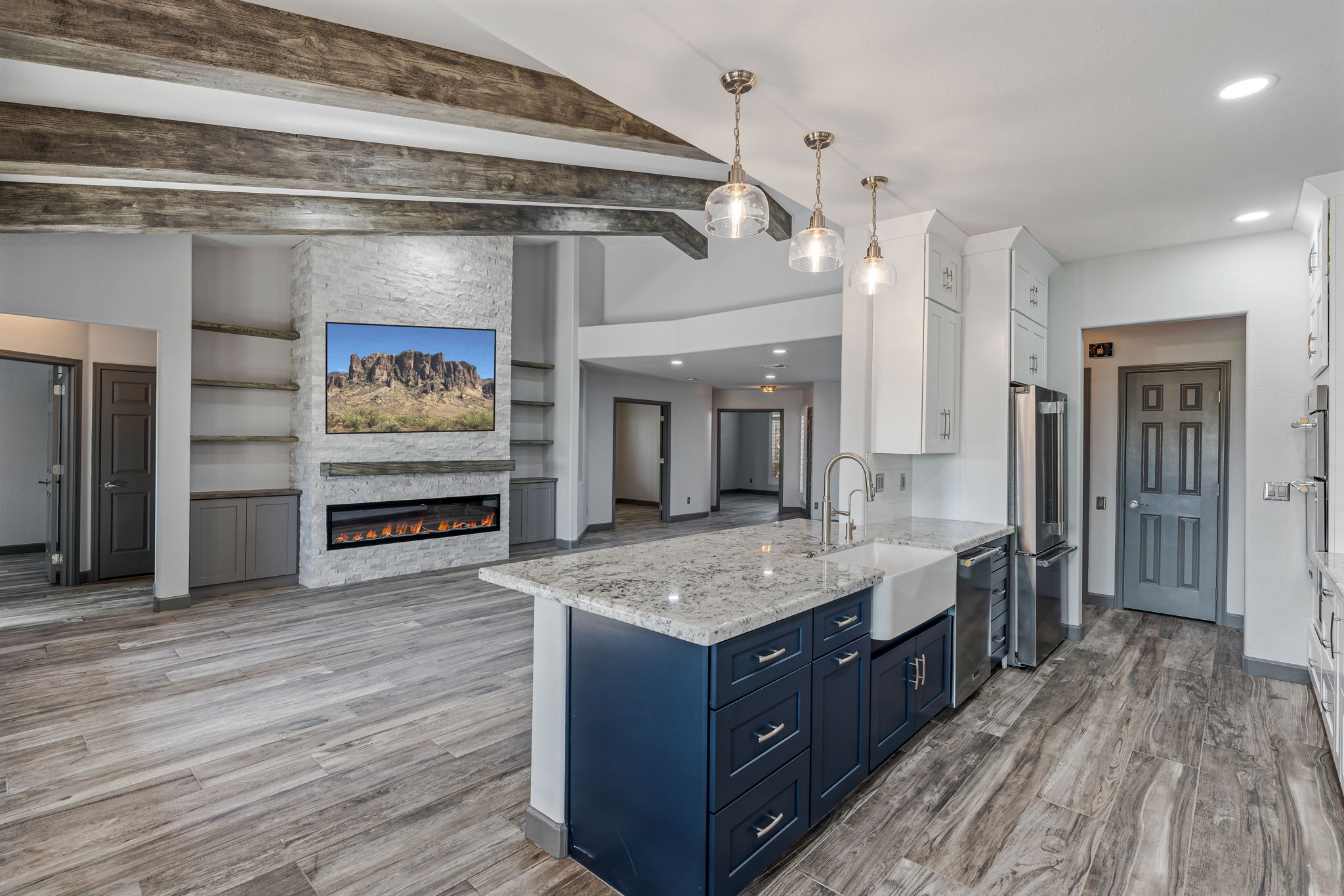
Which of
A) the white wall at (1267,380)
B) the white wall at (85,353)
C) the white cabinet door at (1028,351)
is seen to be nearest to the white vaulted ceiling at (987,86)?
the white wall at (1267,380)

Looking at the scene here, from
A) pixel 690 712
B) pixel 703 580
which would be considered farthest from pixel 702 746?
pixel 703 580

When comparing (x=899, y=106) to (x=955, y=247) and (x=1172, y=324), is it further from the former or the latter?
(x=1172, y=324)

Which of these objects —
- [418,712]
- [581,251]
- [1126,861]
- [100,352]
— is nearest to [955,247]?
[1126,861]

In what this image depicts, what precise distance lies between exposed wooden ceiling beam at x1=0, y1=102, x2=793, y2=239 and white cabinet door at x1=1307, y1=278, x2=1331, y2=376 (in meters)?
4.19

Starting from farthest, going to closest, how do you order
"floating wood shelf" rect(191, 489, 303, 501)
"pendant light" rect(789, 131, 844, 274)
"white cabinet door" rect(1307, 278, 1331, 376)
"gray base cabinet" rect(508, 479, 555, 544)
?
"gray base cabinet" rect(508, 479, 555, 544), "floating wood shelf" rect(191, 489, 303, 501), "white cabinet door" rect(1307, 278, 1331, 376), "pendant light" rect(789, 131, 844, 274)

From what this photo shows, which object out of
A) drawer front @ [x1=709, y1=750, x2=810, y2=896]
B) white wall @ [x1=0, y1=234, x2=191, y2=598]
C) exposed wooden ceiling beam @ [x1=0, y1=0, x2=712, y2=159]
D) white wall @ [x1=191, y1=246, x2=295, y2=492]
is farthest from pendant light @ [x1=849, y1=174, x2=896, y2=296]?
white wall @ [x1=191, y1=246, x2=295, y2=492]

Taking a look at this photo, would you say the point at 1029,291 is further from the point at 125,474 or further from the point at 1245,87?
the point at 125,474

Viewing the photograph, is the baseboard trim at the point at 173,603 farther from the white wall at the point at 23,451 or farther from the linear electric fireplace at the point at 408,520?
the white wall at the point at 23,451

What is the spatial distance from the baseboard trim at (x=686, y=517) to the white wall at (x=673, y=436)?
3cm

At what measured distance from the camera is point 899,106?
2506mm

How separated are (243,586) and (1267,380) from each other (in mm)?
7698

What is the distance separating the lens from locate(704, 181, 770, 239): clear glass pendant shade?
2111 millimetres

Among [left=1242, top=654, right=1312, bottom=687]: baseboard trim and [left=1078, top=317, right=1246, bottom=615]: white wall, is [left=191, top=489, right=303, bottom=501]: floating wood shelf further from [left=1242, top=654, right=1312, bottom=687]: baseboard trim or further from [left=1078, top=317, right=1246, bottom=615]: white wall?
[left=1242, top=654, right=1312, bottom=687]: baseboard trim

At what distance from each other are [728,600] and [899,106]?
6.52ft
